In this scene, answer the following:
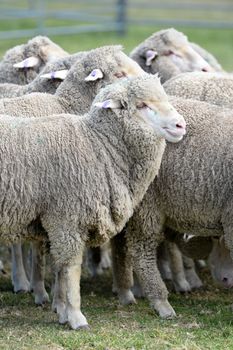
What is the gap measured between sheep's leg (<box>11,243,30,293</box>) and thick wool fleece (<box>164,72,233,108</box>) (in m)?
1.55

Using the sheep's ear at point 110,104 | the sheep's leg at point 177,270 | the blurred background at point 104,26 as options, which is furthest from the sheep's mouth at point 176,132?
the blurred background at point 104,26

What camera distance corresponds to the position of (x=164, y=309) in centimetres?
624

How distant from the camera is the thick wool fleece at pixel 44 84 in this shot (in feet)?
23.8

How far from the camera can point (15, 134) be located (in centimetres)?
578

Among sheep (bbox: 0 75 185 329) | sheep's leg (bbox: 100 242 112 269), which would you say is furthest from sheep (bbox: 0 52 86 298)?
sheep (bbox: 0 75 185 329)

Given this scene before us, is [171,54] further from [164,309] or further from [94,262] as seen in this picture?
[164,309]

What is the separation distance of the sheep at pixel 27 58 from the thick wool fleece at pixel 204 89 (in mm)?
1367

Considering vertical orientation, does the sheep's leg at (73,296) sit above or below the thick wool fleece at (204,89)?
below

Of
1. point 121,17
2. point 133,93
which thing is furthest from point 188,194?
point 121,17

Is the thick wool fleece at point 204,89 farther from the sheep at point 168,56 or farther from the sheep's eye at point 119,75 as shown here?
the sheep at point 168,56

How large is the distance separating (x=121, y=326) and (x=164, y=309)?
0.44m

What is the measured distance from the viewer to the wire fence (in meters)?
19.0

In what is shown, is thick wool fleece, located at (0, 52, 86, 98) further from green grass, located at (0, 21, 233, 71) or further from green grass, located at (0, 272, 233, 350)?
green grass, located at (0, 21, 233, 71)

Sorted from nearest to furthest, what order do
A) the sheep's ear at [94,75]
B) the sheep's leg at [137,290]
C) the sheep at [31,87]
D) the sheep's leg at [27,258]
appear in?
the sheep's ear at [94,75]
the sheep's leg at [137,290]
the sheep at [31,87]
the sheep's leg at [27,258]
